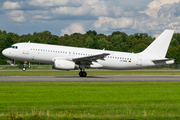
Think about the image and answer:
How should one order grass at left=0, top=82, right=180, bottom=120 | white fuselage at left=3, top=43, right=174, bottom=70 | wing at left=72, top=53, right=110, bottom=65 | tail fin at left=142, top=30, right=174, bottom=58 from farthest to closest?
1. tail fin at left=142, top=30, right=174, bottom=58
2. white fuselage at left=3, top=43, right=174, bottom=70
3. wing at left=72, top=53, right=110, bottom=65
4. grass at left=0, top=82, right=180, bottom=120

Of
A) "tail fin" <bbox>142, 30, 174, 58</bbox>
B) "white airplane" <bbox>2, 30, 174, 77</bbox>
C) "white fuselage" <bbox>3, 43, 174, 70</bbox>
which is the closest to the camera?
"white airplane" <bbox>2, 30, 174, 77</bbox>

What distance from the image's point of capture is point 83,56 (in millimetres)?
36250

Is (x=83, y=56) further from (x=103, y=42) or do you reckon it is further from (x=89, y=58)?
(x=103, y=42)

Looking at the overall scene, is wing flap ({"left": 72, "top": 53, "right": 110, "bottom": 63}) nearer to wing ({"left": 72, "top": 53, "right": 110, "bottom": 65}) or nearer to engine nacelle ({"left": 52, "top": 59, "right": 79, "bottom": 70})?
wing ({"left": 72, "top": 53, "right": 110, "bottom": 65})

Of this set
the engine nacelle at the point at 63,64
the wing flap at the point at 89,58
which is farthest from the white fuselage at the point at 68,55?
the engine nacelle at the point at 63,64

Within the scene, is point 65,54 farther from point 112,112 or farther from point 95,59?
point 112,112

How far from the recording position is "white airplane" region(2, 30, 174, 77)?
3459 centimetres

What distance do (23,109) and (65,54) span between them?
23594 millimetres

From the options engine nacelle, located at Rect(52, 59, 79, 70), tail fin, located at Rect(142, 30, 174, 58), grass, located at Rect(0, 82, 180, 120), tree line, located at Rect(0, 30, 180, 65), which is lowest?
grass, located at Rect(0, 82, 180, 120)

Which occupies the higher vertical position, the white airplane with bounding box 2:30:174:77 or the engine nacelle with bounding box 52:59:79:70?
the white airplane with bounding box 2:30:174:77

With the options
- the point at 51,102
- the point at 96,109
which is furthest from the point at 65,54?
the point at 96,109

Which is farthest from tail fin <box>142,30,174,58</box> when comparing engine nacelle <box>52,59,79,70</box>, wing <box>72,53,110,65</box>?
engine nacelle <box>52,59,79,70</box>

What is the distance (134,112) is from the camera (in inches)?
460

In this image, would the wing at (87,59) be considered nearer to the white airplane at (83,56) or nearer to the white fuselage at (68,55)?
the white airplane at (83,56)
